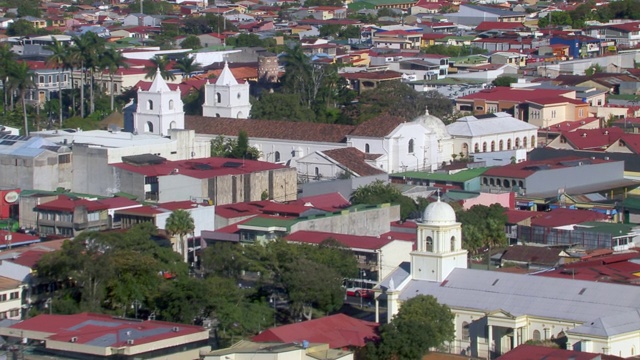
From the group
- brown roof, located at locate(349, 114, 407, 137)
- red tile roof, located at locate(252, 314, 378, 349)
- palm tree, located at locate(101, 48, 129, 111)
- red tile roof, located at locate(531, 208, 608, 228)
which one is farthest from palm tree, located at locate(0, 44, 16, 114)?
red tile roof, located at locate(252, 314, 378, 349)

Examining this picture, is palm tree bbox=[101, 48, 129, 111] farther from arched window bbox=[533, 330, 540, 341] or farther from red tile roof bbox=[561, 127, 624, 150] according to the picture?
arched window bbox=[533, 330, 540, 341]

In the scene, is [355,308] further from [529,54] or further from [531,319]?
[529,54]

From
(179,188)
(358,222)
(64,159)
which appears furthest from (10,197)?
(358,222)

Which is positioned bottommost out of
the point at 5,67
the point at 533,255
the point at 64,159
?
the point at 533,255

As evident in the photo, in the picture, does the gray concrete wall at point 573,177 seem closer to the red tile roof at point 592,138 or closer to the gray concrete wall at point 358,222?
the red tile roof at point 592,138

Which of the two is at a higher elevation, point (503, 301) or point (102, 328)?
point (503, 301)

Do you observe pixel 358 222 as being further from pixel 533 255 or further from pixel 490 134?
pixel 490 134

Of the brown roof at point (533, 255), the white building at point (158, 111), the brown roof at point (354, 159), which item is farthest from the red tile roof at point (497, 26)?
the brown roof at point (533, 255)
